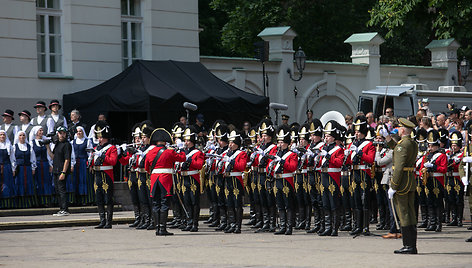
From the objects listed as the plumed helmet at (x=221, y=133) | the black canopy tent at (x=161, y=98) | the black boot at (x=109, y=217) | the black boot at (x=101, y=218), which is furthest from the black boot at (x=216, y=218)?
the black canopy tent at (x=161, y=98)

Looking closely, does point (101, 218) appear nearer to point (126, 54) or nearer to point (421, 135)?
point (421, 135)

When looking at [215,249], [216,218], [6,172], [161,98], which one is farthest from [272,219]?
[161,98]

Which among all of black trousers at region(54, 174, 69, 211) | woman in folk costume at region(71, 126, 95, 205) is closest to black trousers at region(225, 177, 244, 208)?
woman in folk costume at region(71, 126, 95, 205)

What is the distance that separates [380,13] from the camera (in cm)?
3178

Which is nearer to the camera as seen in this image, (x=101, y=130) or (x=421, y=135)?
(x=421, y=135)

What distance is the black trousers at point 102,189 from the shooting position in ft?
68.4

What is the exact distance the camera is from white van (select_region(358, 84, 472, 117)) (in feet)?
107

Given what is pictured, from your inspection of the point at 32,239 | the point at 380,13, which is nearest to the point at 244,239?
the point at 32,239

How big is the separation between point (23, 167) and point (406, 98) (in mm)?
13652

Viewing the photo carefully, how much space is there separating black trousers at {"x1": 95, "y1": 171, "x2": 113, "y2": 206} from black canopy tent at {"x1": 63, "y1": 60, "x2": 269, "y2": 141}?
16.1 feet

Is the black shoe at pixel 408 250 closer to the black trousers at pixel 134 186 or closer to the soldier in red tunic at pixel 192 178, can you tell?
the soldier in red tunic at pixel 192 178

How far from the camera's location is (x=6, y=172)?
75.6 feet

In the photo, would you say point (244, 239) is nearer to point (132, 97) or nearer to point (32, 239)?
point (32, 239)

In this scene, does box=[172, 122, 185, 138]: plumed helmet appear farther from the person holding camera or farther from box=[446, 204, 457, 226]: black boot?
box=[446, 204, 457, 226]: black boot
